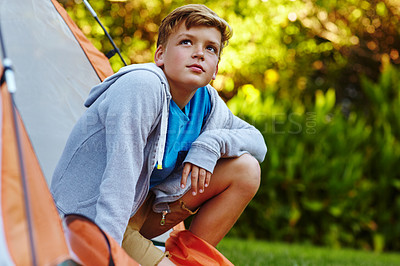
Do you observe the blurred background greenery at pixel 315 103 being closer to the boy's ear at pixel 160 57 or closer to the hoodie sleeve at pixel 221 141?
the hoodie sleeve at pixel 221 141

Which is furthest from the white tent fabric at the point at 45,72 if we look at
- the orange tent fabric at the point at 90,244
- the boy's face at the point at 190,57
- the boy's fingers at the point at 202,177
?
the orange tent fabric at the point at 90,244

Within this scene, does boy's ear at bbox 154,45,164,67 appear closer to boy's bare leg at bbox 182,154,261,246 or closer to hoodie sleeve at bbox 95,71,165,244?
hoodie sleeve at bbox 95,71,165,244

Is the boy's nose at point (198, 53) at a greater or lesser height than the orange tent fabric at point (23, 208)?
greater

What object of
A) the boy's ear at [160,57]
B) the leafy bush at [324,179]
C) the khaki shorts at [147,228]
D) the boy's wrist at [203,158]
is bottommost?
the leafy bush at [324,179]

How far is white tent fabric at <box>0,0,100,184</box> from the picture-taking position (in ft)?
5.75

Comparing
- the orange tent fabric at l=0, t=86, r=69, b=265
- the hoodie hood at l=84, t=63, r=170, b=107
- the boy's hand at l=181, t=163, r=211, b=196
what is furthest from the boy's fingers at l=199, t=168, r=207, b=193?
the orange tent fabric at l=0, t=86, r=69, b=265

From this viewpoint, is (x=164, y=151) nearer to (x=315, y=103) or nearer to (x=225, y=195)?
(x=225, y=195)

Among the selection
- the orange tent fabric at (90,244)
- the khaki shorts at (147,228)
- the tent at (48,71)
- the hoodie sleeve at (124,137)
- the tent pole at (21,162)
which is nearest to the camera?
the tent pole at (21,162)

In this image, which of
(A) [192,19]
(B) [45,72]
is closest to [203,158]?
(A) [192,19]

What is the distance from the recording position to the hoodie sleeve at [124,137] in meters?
1.08

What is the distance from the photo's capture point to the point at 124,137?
1130 mm

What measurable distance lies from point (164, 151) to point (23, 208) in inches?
21.3

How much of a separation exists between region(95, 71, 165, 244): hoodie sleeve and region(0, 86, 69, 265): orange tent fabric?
0.70 ft

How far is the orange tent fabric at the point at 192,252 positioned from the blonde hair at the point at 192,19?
548 millimetres
